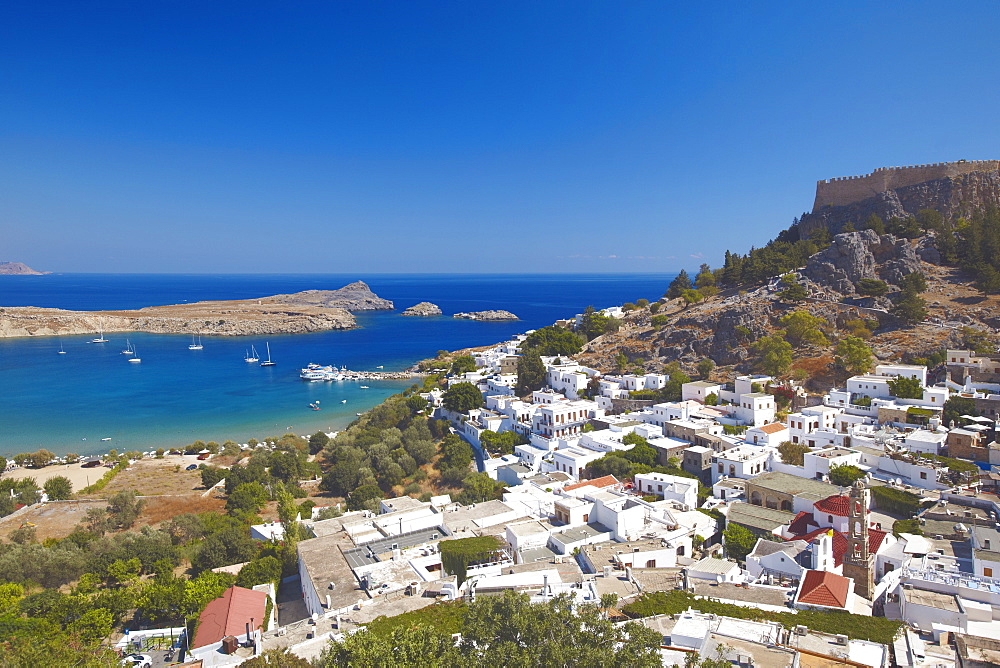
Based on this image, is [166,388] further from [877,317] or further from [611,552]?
[877,317]

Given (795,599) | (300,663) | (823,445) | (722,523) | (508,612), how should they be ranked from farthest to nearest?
(823,445)
(722,523)
(795,599)
(300,663)
(508,612)

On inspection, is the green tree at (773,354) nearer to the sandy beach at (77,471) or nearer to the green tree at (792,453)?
the green tree at (792,453)

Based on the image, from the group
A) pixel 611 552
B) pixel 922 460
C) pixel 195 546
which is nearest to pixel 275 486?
pixel 195 546

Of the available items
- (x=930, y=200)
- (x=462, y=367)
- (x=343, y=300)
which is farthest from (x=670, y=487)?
(x=343, y=300)

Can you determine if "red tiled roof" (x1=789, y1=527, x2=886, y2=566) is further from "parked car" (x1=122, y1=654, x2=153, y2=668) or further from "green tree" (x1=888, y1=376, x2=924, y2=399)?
"parked car" (x1=122, y1=654, x2=153, y2=668)

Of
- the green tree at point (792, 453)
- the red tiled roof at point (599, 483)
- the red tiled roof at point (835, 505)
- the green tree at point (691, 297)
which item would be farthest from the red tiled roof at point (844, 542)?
the green tree at point (691, 297)

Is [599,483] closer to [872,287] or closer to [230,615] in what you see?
[230,615]

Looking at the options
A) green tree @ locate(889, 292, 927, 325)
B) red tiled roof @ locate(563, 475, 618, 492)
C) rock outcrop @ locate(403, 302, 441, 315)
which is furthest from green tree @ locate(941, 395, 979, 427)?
rock outcrop @ locate(403, 302, 441, 315)
